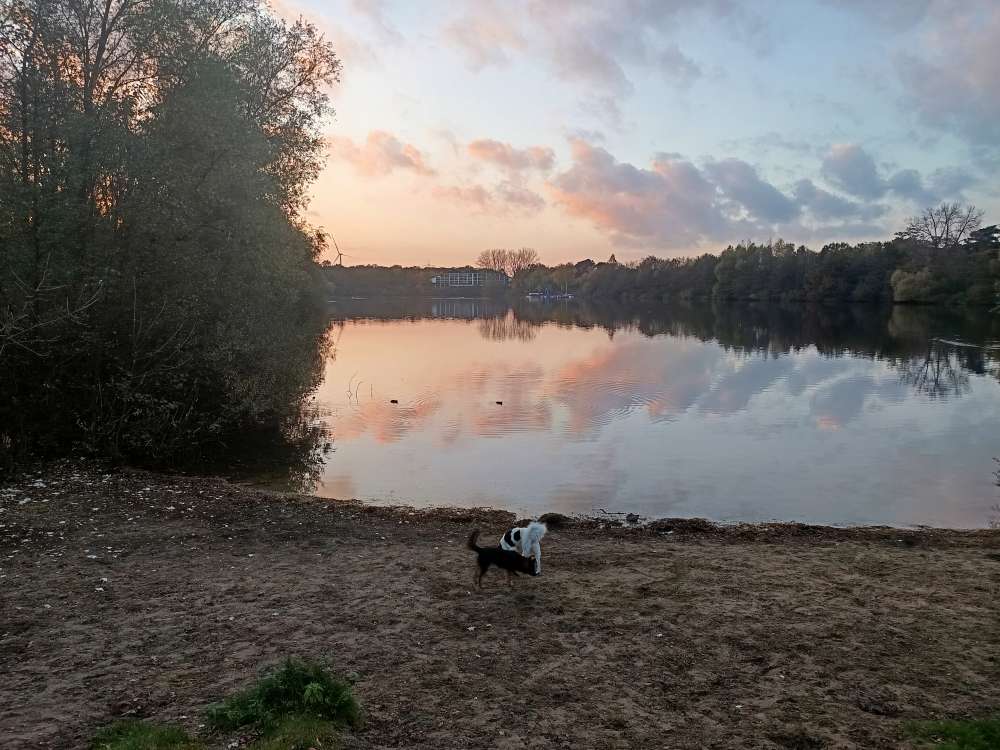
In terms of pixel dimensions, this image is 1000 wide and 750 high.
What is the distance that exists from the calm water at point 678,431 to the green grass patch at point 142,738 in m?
10.0

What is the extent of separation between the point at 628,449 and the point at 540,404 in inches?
328

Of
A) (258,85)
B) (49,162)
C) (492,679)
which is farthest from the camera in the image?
(258,85)

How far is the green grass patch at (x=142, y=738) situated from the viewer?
16.5 ft

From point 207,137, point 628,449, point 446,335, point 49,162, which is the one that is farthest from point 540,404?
point 446,335

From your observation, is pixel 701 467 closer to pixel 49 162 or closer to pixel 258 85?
pixel 49 162

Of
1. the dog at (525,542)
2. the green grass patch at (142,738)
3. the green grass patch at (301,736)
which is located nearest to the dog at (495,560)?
the dog at (525,542)

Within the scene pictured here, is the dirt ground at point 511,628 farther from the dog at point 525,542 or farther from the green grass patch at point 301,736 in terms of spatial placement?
the dog at point 525,542

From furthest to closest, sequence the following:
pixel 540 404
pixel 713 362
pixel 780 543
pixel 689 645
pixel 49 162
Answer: pixel 713 362 < pixel 540 404 < pixel 49 162 < pixel 780 543 < pixel 689 645

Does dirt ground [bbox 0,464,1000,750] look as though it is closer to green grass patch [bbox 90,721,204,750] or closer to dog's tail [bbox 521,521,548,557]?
green grass patch [bbox 90,721,204,750]

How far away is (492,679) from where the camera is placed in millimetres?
6625

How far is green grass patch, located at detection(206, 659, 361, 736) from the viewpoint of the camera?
5438 mm

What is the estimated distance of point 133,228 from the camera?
17453 mm

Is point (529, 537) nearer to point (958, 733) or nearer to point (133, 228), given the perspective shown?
point (958, 733)

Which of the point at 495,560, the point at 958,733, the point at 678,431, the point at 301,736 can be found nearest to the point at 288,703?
the point at 301,736
